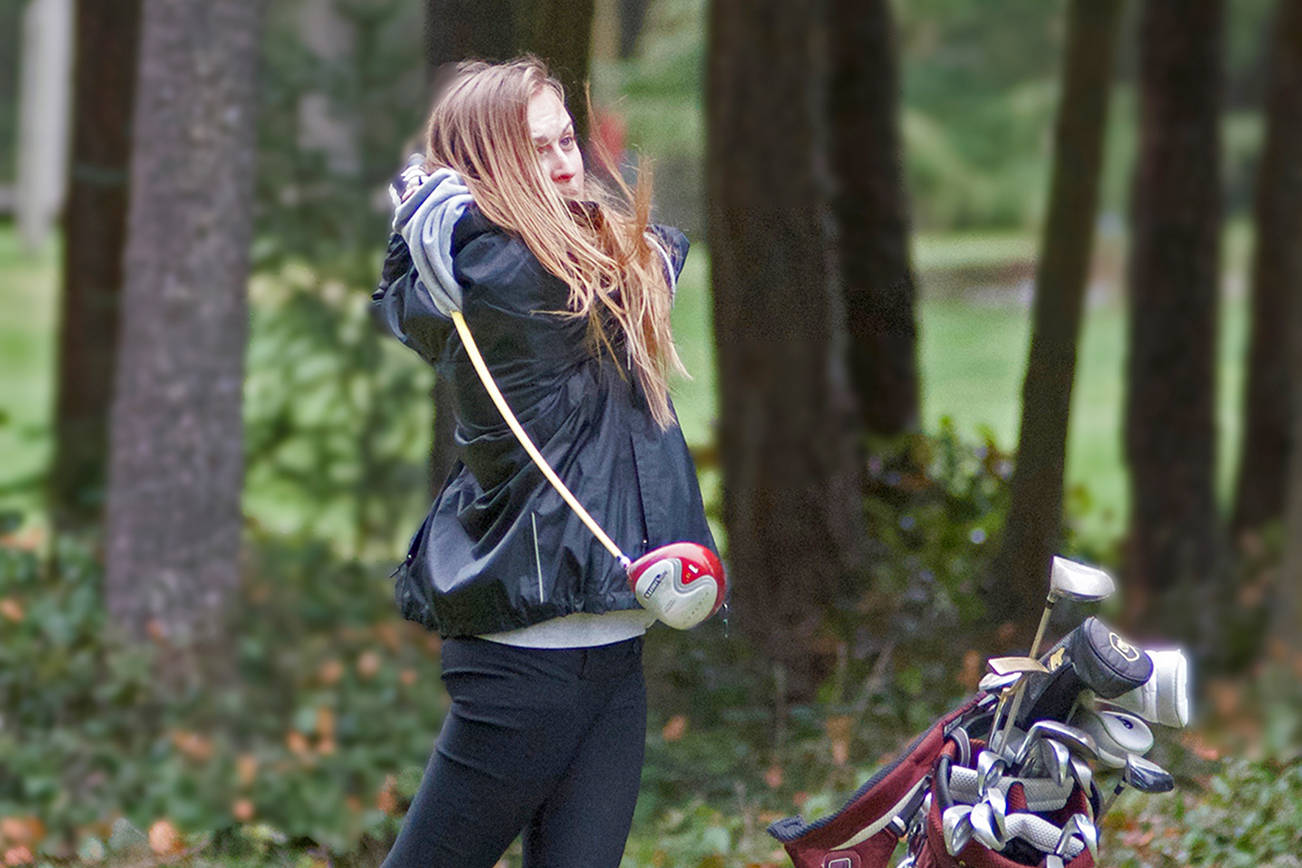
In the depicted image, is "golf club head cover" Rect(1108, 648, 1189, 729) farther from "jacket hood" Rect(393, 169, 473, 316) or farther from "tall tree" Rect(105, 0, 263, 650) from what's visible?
"tall tree" Rect(105, 0, 263, 650)

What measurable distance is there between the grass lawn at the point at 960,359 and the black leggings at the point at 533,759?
2.16ft

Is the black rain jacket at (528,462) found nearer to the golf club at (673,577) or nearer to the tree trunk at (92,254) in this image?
the golf club at (673,577)

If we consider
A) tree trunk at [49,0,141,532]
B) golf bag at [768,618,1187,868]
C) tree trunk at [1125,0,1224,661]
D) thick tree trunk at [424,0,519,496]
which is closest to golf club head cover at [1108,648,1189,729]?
golf bag at [768,618,1187,868]

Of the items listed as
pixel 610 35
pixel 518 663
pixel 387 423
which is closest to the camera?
pixel 518 663

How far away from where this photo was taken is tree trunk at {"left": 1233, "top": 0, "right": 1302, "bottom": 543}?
1148 cm

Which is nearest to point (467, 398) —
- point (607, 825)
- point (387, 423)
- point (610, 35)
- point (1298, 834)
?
point (607, 825)

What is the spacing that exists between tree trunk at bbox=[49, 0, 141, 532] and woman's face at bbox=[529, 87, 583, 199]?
277 inches

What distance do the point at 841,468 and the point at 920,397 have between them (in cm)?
109

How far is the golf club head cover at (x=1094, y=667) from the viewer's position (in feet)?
8.77

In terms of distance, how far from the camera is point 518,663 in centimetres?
270

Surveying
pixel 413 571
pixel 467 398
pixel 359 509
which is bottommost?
pixel 359 509

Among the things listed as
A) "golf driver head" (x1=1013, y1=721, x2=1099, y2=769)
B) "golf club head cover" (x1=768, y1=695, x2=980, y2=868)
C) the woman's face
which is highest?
the woman's face

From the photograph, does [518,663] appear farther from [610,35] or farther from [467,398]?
[610,35]

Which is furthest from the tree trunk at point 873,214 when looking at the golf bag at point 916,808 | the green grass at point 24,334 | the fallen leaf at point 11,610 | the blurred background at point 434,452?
the green grass at point 24,334
